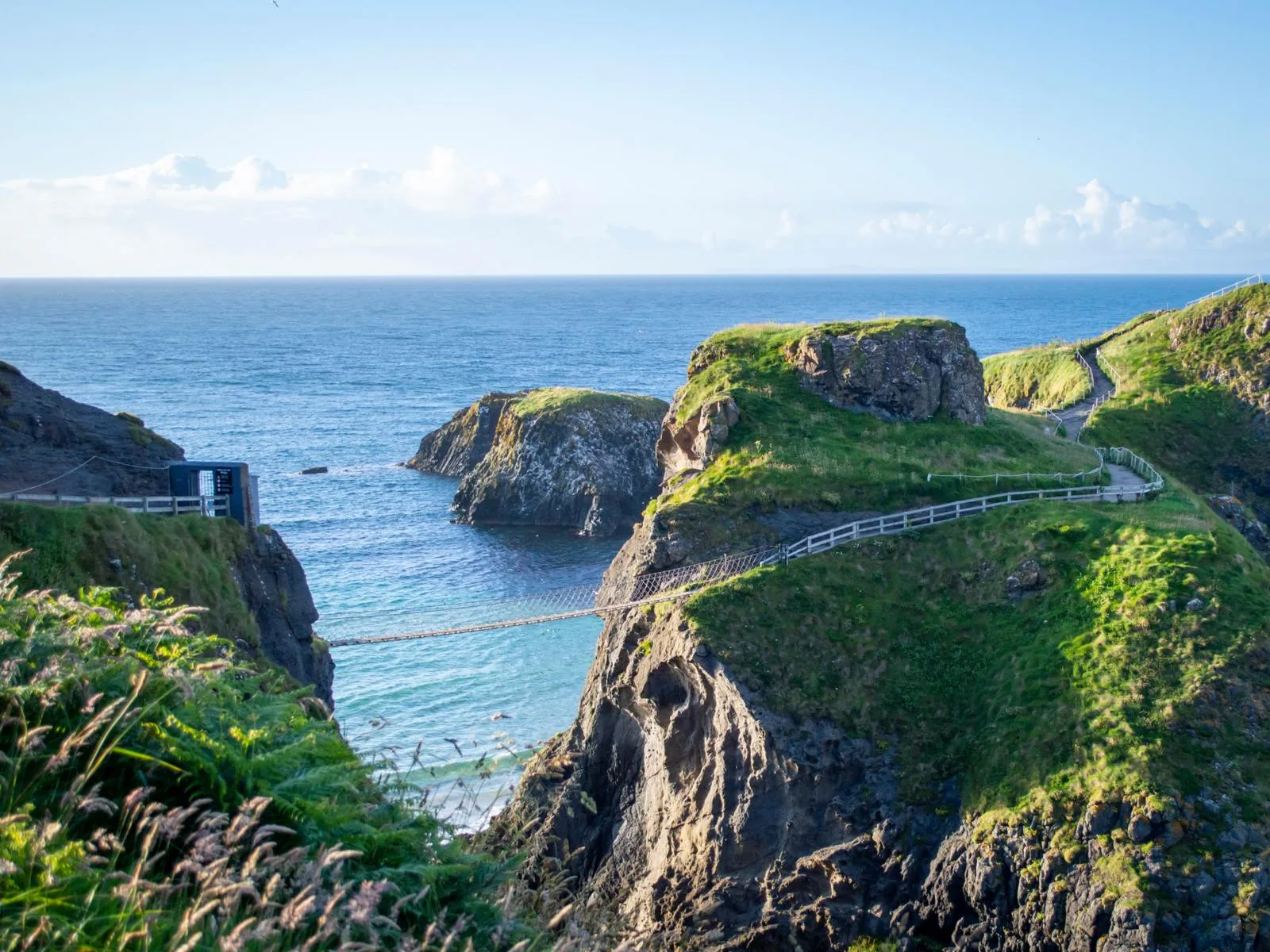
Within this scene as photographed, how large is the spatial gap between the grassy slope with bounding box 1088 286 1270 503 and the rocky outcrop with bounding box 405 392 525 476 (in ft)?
149

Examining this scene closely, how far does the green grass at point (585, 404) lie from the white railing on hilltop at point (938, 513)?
44.0m

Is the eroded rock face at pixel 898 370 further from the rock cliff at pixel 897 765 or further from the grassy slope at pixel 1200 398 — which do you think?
the grassy slope at pixel 1200 398

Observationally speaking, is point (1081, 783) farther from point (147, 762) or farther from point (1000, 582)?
point (147, 762)

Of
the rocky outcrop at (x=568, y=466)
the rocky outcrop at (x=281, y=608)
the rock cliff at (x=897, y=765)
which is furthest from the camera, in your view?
the rocky outcrop at (x=568, y=466)

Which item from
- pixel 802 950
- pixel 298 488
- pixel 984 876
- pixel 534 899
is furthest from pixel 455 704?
pixel 298 488

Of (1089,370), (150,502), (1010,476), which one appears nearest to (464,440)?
(1089,370)

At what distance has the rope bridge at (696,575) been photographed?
3328cm

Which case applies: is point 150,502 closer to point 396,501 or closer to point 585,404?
point 396,501

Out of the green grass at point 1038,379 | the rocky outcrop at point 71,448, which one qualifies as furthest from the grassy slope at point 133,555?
the green grass at point 1038,379

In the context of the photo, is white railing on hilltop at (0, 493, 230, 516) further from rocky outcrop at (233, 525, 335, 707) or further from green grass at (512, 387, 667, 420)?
green grass at (512, 387, 667, 420)

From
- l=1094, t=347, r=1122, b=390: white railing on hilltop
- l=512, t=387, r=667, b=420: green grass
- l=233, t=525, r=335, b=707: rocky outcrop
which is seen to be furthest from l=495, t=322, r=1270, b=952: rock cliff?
l=512, t=387, r=667, b=420: green grass

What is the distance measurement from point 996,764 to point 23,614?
23.5m

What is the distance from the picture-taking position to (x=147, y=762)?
9.61 metres

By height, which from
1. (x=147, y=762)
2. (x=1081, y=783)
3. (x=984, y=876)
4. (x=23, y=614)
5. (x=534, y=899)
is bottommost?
(x=984, y=876)
